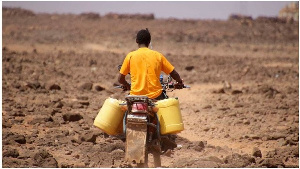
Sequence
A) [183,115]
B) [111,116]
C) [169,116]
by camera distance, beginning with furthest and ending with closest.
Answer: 1. [183,115]
2. [111,116]
3. [169,116]

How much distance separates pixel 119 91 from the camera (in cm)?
1249

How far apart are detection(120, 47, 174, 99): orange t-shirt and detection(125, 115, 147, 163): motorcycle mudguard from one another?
0.35 m

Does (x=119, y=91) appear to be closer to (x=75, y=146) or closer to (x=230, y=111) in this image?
(x=230, y=111)

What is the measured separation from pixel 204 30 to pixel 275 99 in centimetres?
3241

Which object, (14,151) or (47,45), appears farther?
(47,45)

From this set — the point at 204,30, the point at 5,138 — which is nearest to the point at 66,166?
the point at 5,138

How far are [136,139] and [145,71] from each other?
698 mm

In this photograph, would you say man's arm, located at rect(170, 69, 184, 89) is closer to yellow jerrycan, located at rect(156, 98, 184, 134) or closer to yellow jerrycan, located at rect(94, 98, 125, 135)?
yellow jerrycan, located at rect(156, 98, 184, 134)

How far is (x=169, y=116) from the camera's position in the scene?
4.82m

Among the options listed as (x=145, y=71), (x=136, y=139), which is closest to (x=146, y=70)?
(x=145, y=71)

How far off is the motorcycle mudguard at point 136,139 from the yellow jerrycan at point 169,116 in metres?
0.24

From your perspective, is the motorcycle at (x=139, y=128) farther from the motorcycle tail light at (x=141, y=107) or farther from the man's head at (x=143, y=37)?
the man's head at (x=143, y=37)

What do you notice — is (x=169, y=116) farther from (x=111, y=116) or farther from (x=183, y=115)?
(x=183, y=115)

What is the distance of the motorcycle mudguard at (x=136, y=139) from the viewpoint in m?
4.68
